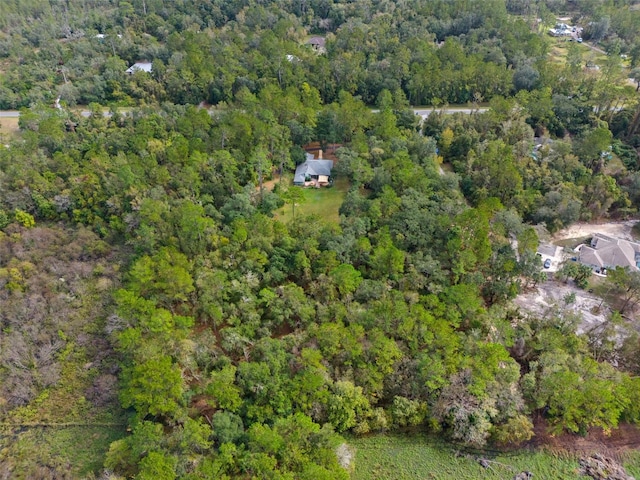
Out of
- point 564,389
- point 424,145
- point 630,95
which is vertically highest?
point 630,95

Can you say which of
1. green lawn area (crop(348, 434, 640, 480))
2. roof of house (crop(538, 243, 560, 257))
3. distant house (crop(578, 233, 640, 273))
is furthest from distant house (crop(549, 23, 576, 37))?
green lawn area (crop(348, 434, 640, 480))

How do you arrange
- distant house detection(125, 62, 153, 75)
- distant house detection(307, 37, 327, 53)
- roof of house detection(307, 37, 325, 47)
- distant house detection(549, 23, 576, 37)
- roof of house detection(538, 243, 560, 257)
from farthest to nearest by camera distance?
distant house detection(549, 23, 576, 37) < roof of house detection(307, 37, 325, 47) < distant house detection(307, 37, 327, 53) < distant house detection(125, 62, 153, 75) < roof of house detection(538, 243, 560, 257)

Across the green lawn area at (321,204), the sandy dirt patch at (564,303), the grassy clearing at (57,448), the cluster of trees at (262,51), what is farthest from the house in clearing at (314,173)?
the grassy clearing at (57,448)

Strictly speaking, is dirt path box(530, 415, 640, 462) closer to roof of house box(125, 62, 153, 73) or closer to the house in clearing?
the house in clearing

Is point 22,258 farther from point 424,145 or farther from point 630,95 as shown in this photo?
point 630,95

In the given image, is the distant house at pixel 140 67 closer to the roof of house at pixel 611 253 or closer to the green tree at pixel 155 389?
the green tree at pixel 155 389

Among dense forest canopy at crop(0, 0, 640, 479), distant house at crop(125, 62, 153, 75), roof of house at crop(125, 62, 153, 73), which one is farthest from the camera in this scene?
roof of house at crop(125, 62, 153, 73)

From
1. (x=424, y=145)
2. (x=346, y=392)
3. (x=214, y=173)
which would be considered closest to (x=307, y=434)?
(x=346, y=392)
